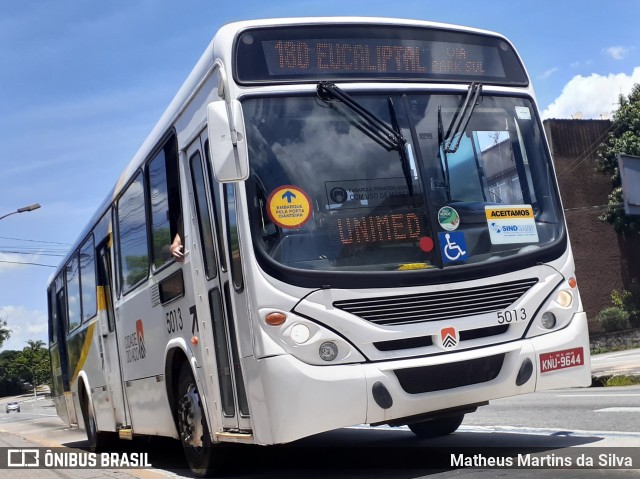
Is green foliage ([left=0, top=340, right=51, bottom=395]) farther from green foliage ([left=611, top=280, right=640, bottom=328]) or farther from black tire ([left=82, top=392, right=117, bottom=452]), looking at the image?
black tire ([left=82, top=392, right=117, bottom=452])

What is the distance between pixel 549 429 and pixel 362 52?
172 inches

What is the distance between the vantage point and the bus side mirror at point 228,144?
6395 millimetres

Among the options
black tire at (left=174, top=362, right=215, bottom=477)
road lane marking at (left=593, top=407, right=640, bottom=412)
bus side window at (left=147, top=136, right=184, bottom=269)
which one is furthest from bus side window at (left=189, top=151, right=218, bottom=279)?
road lane marking at (left=593, top=407, right=640, bottom=412)

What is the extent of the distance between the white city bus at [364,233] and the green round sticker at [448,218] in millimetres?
14

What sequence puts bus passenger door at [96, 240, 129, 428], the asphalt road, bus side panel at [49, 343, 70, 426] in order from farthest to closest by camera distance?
bus side panel at [49, 343, 70, 426], bus passenger door at [96, 240, 129, 428], the asphalt road

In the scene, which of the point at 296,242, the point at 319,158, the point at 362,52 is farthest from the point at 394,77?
the point at 296,242

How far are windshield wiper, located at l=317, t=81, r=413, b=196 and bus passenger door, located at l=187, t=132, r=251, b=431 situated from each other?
1157 mm

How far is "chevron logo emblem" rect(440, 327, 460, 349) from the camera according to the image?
21.3ft

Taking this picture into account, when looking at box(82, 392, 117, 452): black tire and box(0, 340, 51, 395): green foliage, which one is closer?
box(82, 392, 117, 452): black tire

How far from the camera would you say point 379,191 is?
21.9 feet

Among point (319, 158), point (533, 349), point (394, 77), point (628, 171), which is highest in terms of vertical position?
point (628, 171)

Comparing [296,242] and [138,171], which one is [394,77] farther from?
[138,171]

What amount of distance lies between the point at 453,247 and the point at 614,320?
121 ft

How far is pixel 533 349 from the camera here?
6762 millimetres
